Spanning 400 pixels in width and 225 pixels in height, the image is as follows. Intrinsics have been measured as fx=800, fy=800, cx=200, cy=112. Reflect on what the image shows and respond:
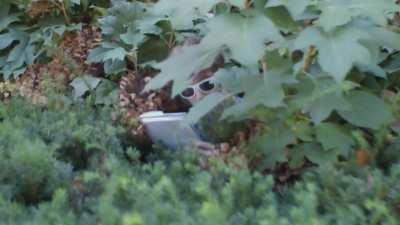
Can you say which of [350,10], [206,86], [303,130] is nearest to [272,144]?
[303,130]

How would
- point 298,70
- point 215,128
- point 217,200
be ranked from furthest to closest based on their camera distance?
point 215,128 → point 298,70 → point 217,200

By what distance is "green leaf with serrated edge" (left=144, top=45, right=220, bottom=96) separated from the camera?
236 centimetres

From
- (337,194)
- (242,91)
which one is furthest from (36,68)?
(337,194)

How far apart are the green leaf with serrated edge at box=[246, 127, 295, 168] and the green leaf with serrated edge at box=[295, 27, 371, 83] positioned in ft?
0.88

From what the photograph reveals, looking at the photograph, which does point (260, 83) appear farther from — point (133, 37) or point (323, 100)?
point (133, 37)

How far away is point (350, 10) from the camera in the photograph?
92.0 inches

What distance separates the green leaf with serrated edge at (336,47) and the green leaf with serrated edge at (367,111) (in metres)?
0.21

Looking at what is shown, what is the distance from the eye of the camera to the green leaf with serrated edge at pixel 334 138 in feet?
7.72

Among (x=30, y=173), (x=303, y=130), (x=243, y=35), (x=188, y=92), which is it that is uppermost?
(x=243, y=35)

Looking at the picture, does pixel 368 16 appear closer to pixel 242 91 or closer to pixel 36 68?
pixel 242 91

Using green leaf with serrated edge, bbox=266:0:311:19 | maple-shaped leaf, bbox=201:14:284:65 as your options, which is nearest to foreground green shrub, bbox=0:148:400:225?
maple-shaped leaf, bbox=201:14:284:65

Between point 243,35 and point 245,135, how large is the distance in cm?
40

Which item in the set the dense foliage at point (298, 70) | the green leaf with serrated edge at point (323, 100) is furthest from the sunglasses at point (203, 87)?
the green leaf with serrated edge at point (323, 100)

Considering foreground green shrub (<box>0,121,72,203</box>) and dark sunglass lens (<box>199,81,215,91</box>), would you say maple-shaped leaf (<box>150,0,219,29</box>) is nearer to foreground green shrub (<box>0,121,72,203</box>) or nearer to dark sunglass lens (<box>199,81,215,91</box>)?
dark sunglass lens (<box>199,81,215,91</box>)
